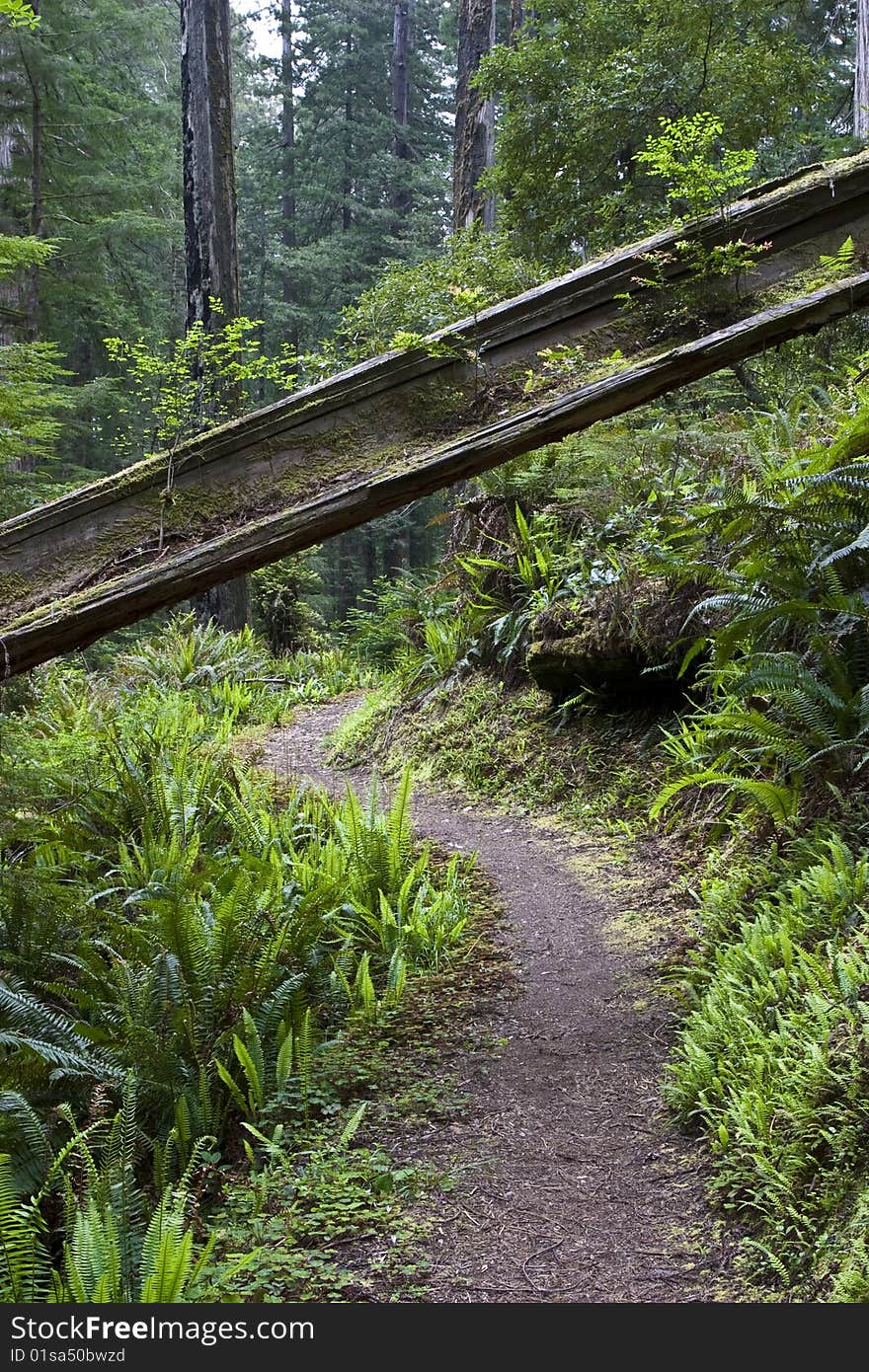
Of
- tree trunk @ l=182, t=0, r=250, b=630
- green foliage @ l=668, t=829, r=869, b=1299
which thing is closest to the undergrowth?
green foliage @ l=668, t=829, r=869, b=1299

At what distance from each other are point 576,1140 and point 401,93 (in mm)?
35277

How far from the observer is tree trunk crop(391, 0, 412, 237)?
3122 cm

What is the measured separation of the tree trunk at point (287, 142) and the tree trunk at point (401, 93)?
3376 mm

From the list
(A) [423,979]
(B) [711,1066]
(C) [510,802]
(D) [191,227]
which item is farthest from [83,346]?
(B) [711,1066]

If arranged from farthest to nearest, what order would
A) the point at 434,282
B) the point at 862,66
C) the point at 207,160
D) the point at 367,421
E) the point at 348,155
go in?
the point at 348,155 < the point at 207,160 < the point at 862,66 < the point at 434,282 < the point at 367,421

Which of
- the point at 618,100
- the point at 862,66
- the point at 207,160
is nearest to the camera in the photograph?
the point at 862,66

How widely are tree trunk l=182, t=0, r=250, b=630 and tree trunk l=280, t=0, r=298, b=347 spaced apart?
60.9 feet

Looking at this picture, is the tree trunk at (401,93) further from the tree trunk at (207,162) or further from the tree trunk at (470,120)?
the tree trunk at (207,162)

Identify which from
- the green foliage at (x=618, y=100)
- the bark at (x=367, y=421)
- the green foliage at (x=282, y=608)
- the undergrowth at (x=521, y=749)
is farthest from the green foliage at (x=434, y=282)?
the green foliage at (x=282, y=608)

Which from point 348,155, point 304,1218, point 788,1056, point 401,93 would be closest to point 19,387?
point 304,1218

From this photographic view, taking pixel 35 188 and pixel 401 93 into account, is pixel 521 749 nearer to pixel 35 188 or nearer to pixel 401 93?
pixel 35 188

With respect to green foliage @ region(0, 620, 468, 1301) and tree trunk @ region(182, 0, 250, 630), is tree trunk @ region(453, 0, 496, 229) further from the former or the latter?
green foliage @ region(0, 620, 468, 1301)

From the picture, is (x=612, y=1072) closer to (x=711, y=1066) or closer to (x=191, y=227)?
(x=711, y=1066)

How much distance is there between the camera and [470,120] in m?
15.5
